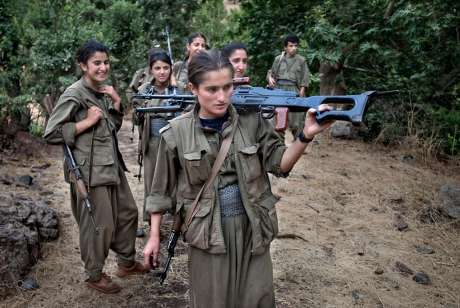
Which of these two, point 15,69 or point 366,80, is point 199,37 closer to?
point 15,69

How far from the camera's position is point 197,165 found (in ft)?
7.36

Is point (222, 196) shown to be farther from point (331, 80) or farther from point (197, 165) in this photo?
point (331, 80)

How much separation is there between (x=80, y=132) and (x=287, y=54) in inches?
210

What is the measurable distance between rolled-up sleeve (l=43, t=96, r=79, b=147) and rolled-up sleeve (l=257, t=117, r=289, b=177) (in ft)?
5.33

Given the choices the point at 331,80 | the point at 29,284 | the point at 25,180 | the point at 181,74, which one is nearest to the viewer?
the point at 29,284

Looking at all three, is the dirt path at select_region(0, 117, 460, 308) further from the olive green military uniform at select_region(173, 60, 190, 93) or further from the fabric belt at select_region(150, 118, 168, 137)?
the olive green military uniform at select_region(173, 60, 190, 93)

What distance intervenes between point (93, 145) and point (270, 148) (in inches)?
65.8

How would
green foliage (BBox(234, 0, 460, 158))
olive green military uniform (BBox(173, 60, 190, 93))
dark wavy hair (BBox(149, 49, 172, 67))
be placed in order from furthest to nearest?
green foliage (BBox(234, 0, 460, 158)), olive green military uniform (BBox(173, 60, 190, 93)), dark wavy hair (BBox(149, 49, 172, 67))

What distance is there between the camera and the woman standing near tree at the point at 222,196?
2252 millimetres

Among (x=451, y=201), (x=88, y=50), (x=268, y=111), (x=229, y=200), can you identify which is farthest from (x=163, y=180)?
(x=451, y=201)

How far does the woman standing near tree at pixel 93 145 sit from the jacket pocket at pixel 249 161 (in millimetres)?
1571

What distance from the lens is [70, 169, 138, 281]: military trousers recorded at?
351cm

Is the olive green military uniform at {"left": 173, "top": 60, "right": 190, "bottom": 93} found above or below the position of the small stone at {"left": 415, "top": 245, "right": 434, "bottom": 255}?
above

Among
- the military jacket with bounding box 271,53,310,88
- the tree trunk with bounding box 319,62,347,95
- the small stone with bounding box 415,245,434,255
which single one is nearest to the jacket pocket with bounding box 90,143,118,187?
the small stone with bounding box 415,245,434,255
